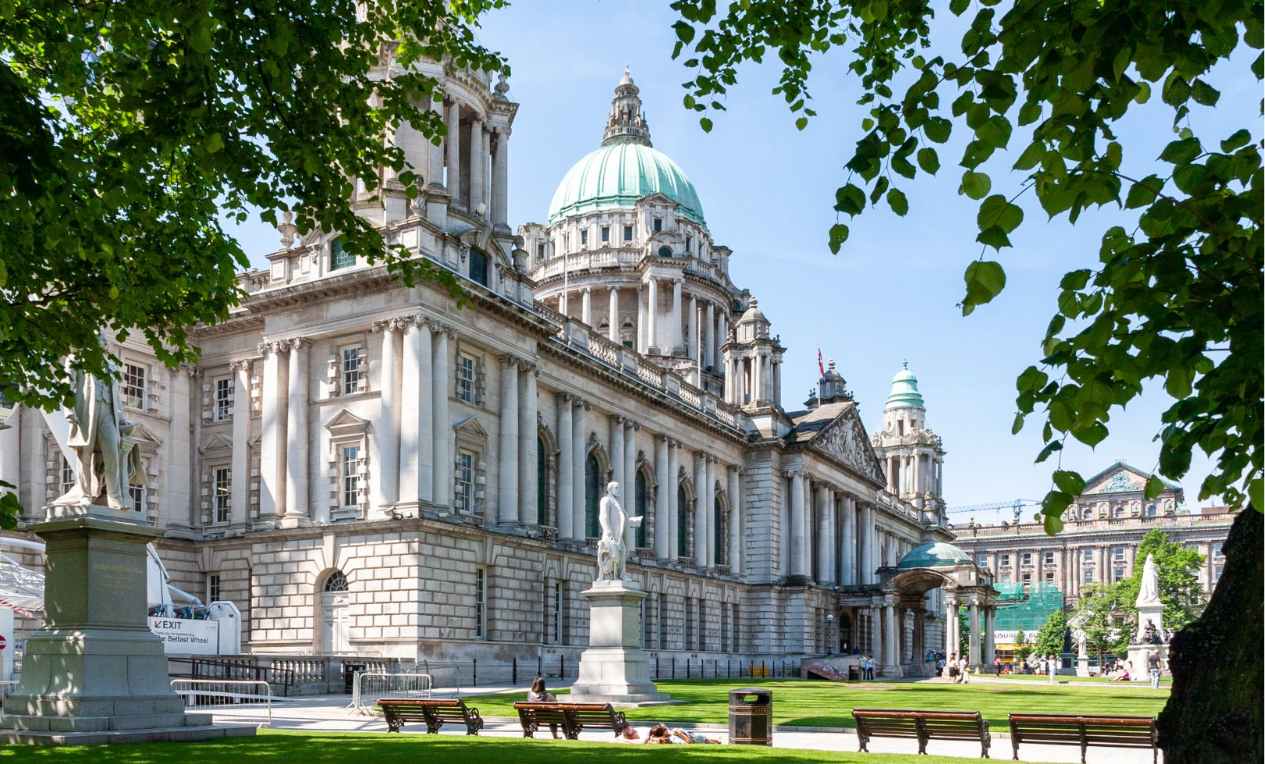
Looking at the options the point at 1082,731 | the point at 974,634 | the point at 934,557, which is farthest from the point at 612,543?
the point at 974,634

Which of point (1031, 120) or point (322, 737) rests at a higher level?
point (1031, 120)

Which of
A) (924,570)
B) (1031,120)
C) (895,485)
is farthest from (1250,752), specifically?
(895,485)

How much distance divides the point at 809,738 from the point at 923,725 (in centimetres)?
386

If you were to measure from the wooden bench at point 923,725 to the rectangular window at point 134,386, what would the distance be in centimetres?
3296

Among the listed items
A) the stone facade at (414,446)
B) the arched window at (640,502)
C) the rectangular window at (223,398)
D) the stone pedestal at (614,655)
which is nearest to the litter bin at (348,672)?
the stone facade at (414,446)

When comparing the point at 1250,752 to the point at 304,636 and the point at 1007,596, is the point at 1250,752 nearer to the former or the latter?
the point at 304,636

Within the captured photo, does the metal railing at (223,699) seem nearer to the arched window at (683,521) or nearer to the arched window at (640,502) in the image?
the arched window at (640,502)

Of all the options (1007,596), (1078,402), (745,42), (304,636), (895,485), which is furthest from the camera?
(1007,596)

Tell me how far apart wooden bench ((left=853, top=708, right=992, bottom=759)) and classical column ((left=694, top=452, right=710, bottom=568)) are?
45.1 meters

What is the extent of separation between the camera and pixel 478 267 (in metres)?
47.8

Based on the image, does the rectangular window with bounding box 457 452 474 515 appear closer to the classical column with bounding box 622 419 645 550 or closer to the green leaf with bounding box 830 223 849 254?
the classical column with bounding box 622 419 645 550

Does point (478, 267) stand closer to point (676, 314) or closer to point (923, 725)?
point (923, 725)

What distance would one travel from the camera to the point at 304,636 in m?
43.8

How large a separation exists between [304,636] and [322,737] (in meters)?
24.9
